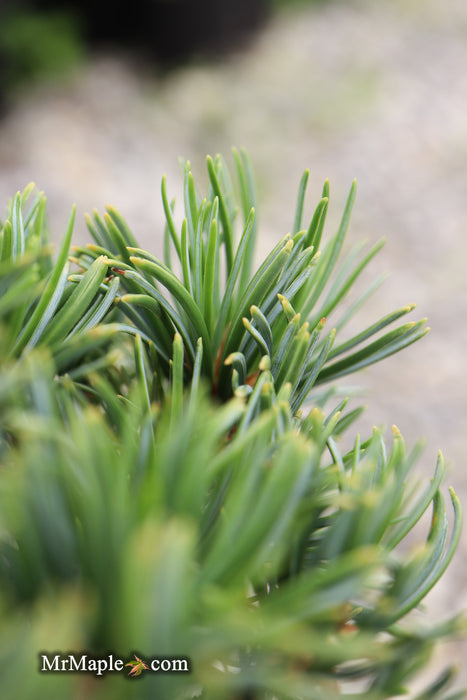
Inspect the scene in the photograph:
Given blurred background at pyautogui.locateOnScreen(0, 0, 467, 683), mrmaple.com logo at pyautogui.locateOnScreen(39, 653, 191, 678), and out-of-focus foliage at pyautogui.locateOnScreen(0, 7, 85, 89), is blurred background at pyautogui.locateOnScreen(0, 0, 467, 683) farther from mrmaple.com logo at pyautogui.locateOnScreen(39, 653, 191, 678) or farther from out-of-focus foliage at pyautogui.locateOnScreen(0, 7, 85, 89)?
mrmaple.com logo at pyautogui.locateOnScreen(39, 653, 191, 678)

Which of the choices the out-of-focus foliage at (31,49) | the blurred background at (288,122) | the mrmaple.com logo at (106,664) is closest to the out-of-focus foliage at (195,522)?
the mrmaple.com logo at (106,664)

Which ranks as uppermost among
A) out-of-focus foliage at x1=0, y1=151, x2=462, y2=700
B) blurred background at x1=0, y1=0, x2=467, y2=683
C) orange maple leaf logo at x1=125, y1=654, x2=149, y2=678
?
blurred background at x1=0, y1=0, x2=467, y2=683

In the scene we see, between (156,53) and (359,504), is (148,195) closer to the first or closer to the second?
(156,53)

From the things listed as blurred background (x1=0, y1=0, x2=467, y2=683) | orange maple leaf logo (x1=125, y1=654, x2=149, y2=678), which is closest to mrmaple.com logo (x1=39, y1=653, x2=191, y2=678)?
orange maple leaf logo (x1=125, y1=654, x2=149, y2=678)

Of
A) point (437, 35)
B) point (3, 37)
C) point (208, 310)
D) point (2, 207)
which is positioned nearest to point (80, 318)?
point (208, 310)

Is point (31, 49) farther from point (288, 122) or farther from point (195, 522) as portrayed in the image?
point (195, 522)
